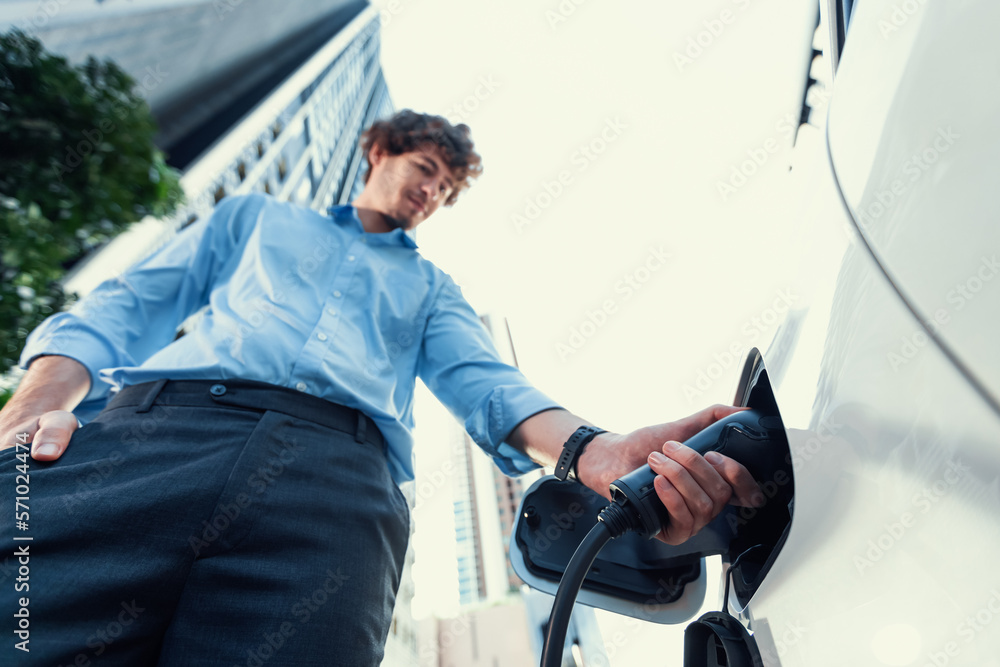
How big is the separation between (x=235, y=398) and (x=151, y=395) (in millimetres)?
158

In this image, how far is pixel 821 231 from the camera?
1.95 ft

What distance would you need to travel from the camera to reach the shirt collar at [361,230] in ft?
5.16

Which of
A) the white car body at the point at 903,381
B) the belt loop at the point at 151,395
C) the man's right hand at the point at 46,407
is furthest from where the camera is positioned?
the belt loop at the point at 151,395

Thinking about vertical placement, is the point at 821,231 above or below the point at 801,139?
below

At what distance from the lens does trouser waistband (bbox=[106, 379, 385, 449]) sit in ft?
3.30

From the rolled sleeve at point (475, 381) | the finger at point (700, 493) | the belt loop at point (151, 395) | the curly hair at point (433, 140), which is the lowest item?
the belt loop at point (151, 395)

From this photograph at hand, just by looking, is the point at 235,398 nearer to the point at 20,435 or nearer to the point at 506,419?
the point at 20,435

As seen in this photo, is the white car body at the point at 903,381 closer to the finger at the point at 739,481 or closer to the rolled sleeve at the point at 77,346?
the finger at the point at 739,481

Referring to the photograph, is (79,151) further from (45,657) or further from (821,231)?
(821,231)

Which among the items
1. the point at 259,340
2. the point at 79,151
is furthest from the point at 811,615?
the point at 79,151

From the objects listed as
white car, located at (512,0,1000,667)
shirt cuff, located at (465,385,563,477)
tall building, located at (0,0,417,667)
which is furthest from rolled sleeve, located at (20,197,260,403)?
white car, located at (512,0,1000,667)

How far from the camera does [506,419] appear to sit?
113 cm

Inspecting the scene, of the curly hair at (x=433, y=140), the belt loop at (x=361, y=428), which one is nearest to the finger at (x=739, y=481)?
the belt loop at (x=361, y=428)

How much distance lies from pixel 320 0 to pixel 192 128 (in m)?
12.8
